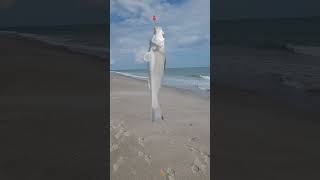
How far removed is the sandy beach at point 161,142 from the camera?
149 inches

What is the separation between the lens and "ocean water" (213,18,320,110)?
8062 mm

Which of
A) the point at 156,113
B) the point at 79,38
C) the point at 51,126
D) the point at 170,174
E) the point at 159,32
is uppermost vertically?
the point at 79,38

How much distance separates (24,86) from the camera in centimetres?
Answer: 829

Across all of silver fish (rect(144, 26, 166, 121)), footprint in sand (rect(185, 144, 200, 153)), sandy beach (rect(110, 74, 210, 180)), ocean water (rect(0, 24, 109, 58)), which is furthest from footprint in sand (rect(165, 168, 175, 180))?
ocean water (rect(0, 24, 109, 58))

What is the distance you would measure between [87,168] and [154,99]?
111 centimetres

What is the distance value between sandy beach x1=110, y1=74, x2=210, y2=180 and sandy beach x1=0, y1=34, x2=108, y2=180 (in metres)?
0.23

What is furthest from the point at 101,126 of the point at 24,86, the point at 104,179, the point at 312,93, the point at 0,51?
the point at 0,51

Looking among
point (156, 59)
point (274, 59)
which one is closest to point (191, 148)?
point (156, 59)

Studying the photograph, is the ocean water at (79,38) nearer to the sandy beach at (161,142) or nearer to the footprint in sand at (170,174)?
the sandy beach at (161,142)

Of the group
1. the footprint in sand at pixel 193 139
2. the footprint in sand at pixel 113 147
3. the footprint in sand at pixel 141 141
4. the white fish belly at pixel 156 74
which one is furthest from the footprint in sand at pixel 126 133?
the footprint in sand at pixel 193 139

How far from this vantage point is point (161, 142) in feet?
15.0

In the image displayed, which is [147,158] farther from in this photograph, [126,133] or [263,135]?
[263,135]

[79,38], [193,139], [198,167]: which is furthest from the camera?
[79,38]

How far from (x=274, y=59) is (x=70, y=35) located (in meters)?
15.5
